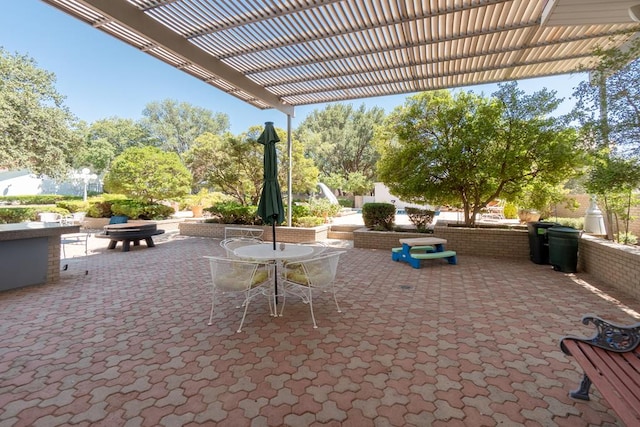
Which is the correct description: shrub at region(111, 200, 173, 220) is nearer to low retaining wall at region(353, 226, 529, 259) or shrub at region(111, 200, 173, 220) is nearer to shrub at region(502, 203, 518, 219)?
low retaining wall at region(353, 226, 529, 259)

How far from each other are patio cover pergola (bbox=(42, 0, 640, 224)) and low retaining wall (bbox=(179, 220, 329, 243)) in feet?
14.0

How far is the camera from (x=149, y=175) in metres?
11.4

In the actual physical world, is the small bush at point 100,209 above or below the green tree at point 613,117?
below

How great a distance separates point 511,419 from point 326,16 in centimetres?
596

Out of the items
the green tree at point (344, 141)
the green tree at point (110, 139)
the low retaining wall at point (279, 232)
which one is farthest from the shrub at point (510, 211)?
the green tree at point (110, 139)

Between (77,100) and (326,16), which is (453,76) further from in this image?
(77,100)

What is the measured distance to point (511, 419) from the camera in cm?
189

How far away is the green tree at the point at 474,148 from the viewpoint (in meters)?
6.52

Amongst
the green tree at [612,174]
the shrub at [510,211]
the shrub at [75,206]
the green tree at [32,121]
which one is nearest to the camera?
the green tree at [612,174]

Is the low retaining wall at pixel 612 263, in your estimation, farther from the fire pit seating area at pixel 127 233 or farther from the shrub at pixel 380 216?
the fire pit seating area at pixel 127 233

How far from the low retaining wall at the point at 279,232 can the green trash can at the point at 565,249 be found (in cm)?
598

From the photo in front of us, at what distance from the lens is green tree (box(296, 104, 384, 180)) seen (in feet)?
90.8

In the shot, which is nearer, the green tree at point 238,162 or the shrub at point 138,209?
the green tree at point 238,162

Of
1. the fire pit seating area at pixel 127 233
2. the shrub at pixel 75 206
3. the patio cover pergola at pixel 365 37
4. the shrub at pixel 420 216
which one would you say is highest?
the patio cover pergola at pixel 365 37
